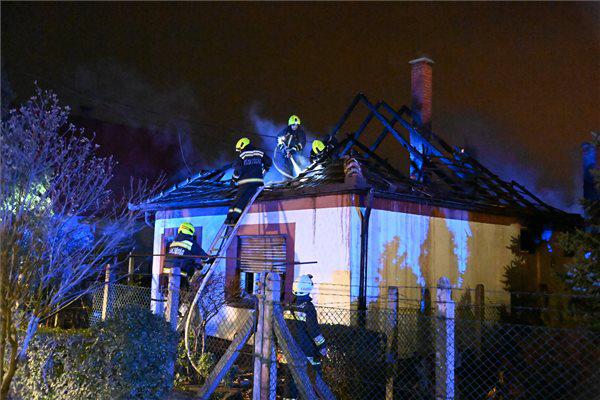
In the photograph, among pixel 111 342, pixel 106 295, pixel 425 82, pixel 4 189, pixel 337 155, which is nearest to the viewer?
pixel 111 342

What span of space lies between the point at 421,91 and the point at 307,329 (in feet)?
33.5

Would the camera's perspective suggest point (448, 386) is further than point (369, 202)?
No

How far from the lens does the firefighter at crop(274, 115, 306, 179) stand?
496 inches

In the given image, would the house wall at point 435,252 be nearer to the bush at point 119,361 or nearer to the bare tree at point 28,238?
the bare tree at point 28,238

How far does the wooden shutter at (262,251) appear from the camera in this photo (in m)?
11.3

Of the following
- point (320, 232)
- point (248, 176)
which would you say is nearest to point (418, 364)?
point (320, 232)

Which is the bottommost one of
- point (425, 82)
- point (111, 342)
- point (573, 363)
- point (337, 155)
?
point (573, 363)

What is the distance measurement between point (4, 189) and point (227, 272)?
21.0 feet

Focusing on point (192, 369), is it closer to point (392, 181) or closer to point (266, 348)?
point (266, 348)

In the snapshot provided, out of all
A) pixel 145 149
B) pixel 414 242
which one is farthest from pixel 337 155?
pixel 145 149

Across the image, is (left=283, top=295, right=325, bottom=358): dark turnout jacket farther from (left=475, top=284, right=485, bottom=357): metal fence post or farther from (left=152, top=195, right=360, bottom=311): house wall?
(left=475, top=284, right=485, bottom=357): metal fence post

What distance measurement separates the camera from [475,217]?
12.3m

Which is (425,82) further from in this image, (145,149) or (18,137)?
(145,149)

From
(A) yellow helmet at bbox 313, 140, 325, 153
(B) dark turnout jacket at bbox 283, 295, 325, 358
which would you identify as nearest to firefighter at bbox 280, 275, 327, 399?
(B) dark turnout jacket at bbox 283, 295, 325, 358
